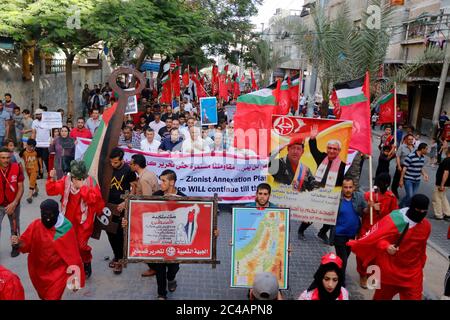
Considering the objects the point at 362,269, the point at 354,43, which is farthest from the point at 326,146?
the point at 354,43

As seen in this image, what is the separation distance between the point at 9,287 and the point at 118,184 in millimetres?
2650

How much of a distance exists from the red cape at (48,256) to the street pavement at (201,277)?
3.33 ft

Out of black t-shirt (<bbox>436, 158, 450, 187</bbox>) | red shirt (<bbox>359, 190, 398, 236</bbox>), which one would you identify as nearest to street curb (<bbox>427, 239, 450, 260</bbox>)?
black t-shirt (<bbox>436, 158, 450, 187</bbox>)

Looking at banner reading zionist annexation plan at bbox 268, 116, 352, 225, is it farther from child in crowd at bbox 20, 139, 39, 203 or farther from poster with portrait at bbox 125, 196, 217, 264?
child in crowd at bbox 20, 139, 39, 203

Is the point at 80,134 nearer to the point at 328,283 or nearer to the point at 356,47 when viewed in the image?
the point at 356,47

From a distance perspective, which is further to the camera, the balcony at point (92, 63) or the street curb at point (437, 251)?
the balcony at point (92, 63)

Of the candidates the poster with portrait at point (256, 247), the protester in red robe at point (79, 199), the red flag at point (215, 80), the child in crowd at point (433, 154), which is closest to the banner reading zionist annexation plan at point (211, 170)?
the protester in red robe at point (79, 199)

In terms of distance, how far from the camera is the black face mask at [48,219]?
4.37 meters

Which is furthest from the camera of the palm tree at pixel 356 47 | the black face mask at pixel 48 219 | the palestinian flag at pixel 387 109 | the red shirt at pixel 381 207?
the palestinian flag at pixel 387 109

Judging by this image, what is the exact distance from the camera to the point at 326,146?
5996 millimetres

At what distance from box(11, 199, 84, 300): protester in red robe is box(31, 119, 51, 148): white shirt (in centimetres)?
643

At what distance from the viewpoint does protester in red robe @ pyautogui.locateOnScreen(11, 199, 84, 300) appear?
444cm

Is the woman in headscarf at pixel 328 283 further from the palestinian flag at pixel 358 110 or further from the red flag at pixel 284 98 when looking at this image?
the red flag at pixel 284 98

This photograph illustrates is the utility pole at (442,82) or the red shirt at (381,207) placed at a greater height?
the utility pole at (442,82)
